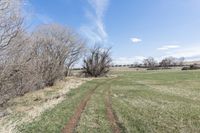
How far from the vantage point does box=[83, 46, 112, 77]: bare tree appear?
212 ft

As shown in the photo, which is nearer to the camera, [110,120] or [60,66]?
[110,120]

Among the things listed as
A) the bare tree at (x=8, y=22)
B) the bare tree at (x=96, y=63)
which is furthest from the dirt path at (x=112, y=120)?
the bare tree at (x=96, y=63)

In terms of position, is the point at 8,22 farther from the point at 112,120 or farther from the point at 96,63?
the point at 96,63

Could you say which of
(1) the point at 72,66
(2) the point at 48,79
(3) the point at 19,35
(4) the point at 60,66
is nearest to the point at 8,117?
(3) the point at 19,35

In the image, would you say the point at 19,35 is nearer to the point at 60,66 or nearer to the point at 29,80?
the point at 29,80

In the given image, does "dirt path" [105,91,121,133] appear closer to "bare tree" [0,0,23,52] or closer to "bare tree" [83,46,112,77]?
"bare tree" [0,0,23,52]

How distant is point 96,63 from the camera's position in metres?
64.8

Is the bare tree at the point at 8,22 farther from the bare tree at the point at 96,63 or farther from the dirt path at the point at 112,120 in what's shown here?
the bare tree at the point at 96,63

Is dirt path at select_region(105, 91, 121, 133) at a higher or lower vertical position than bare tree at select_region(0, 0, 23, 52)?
lower

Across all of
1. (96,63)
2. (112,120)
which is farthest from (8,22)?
(96,63)

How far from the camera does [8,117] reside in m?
11.6

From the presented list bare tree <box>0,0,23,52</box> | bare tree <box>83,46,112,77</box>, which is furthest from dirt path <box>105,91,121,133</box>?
bare tree <box>83,46,112,77</box>

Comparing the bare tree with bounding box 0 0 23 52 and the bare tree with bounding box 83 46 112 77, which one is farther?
the bare tree with bounding box 83 46 112 77

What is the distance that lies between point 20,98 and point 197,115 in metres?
11.7
